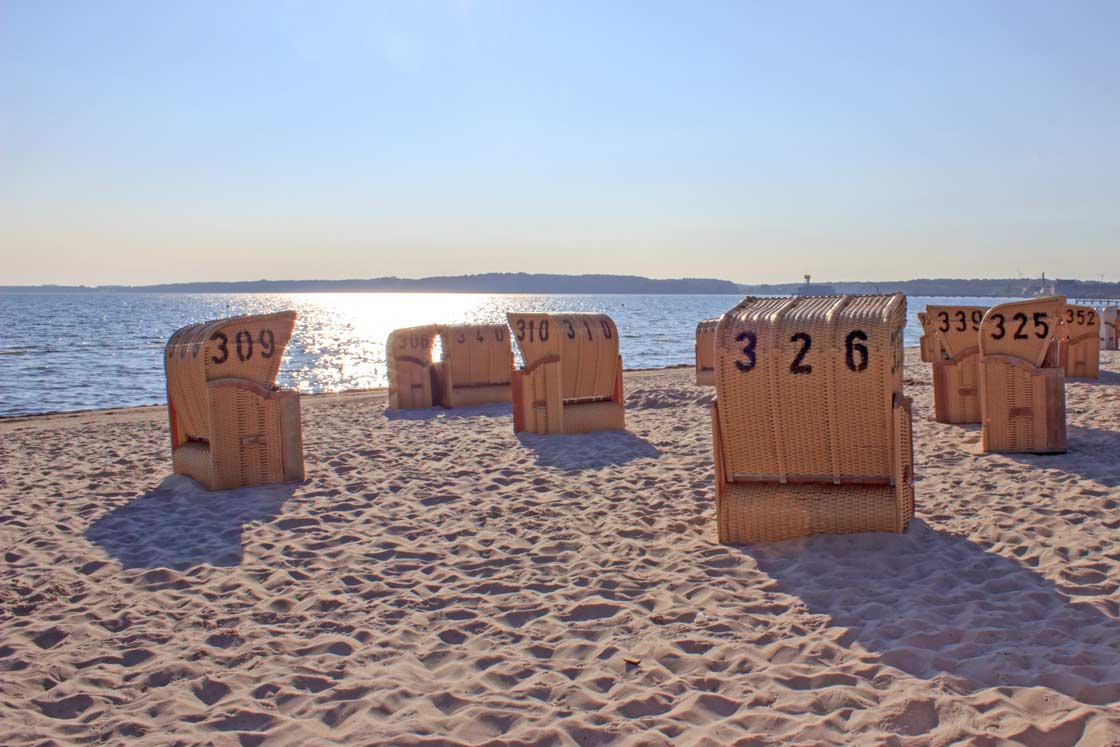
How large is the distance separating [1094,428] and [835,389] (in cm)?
619

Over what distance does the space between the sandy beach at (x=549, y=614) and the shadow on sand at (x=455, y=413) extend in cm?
→ 470

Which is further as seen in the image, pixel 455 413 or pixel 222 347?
pixel 455 413

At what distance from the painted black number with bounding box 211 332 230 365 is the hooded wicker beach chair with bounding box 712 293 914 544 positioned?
4.65 meters

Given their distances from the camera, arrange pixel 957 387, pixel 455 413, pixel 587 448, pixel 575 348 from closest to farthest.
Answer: pixel 587 448 → pixel 957 387 → pixel 575 348 → pixel 455 413

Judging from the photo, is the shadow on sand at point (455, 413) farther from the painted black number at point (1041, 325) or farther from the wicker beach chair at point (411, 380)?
the painted black number at point (1041, 325)

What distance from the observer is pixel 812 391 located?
5.56m

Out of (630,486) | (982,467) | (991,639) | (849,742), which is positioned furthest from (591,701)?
(982,467)

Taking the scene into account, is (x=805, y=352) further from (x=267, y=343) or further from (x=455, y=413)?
(x=455, y=413)

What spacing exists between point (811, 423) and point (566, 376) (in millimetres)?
5716

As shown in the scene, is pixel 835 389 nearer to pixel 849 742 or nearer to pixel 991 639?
pixel 991 639

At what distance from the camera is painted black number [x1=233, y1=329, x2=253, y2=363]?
8.05 m

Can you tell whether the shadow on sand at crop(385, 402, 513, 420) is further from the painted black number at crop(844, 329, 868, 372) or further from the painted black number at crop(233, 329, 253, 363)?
the painted black number at crop(844, 329, 868, 372)

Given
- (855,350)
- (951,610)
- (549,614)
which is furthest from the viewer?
Answer: (855,350)

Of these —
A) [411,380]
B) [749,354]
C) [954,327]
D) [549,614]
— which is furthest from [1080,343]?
[549,614]
